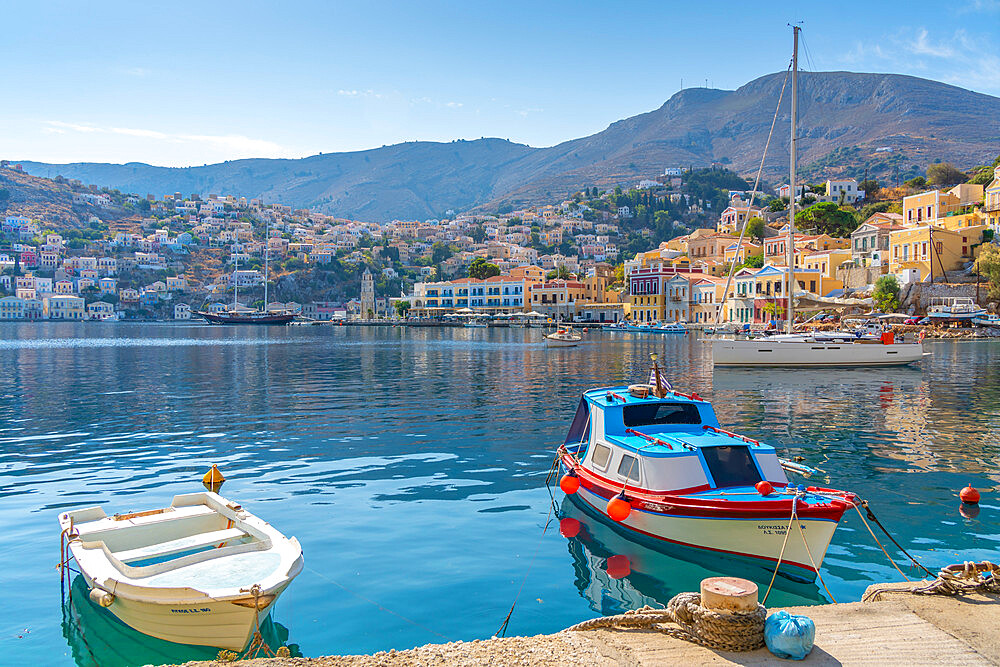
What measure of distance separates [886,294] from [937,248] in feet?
23.3

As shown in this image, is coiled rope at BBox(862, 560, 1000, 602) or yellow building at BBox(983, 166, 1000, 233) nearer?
coiled rope at BBox(862, 560, 1000, 602)

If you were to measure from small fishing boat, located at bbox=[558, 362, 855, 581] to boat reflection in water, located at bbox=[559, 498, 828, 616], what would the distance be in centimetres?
17

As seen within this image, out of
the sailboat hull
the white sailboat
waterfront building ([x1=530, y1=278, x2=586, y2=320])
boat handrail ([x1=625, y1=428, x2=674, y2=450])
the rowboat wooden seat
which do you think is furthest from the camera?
the sailboat hull

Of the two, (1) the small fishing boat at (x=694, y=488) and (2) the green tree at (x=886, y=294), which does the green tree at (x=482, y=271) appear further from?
(1) the small fishing boat at (x=694, y=488)

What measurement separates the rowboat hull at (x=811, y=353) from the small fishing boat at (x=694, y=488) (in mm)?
28977

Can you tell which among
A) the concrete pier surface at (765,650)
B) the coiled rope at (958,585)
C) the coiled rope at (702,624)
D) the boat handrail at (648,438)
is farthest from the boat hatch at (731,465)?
the coiled rope at (702,624)

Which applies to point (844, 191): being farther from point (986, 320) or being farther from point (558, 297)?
point (986, 320)

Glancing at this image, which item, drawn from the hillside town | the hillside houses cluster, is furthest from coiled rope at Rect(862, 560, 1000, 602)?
the hillside houses cluster

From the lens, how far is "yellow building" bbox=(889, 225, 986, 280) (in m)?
70.1

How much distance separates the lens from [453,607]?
26.8 feet

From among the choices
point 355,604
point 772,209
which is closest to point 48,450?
point 355,604

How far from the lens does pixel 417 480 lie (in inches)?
560

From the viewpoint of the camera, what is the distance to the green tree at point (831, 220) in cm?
9981

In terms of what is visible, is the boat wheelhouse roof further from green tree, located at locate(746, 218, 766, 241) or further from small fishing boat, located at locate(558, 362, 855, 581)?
green tree, located at locate(746, 218, 766, 241)
